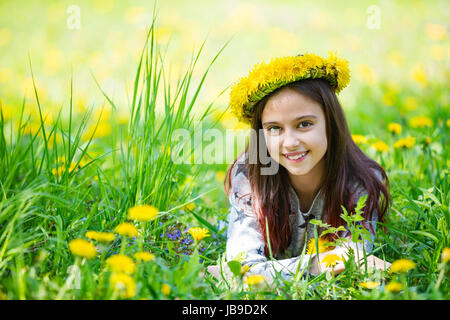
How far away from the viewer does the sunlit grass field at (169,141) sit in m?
1.53

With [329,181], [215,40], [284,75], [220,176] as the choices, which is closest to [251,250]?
[329,181]

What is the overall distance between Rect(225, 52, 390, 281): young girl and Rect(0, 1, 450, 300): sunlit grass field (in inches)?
4.7

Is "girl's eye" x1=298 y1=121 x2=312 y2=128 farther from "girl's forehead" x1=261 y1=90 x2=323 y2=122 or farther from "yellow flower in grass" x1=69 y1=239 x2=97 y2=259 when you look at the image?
"yellow flower in grass" x1=69 y1=239 x2=97 y2=259

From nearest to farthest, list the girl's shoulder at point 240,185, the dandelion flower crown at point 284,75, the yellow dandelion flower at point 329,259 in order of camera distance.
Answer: the yellow dandelion flower at point 329,259 → the dandelion flower crown at point 284,75 → the girl's shoulder at point 240,185

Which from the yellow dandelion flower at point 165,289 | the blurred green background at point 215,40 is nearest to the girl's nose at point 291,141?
the yellow dandelion flower at point 165,289

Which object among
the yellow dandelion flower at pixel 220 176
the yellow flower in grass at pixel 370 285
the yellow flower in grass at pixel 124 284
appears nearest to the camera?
the yellow flower in grass at pixel 124 284

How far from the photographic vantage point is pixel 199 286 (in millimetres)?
1516

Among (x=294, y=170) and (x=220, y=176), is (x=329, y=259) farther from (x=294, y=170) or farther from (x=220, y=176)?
(x=220, y=176)

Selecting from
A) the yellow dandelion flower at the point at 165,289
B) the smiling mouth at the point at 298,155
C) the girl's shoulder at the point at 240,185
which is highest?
the smiling mouth at the point at 298,155

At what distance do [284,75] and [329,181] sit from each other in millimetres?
525

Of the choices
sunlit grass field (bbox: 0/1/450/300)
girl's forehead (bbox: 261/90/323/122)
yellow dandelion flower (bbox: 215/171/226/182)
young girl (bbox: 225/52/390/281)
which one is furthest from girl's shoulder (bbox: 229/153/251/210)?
yellow dandelion flower (bbox: 215/171/226/182)

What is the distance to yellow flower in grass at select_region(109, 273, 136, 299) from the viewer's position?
1.29 metres

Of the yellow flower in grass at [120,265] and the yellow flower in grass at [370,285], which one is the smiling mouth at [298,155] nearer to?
the yellow flower in grass at [370,285]

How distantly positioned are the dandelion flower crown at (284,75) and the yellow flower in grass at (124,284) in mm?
969
